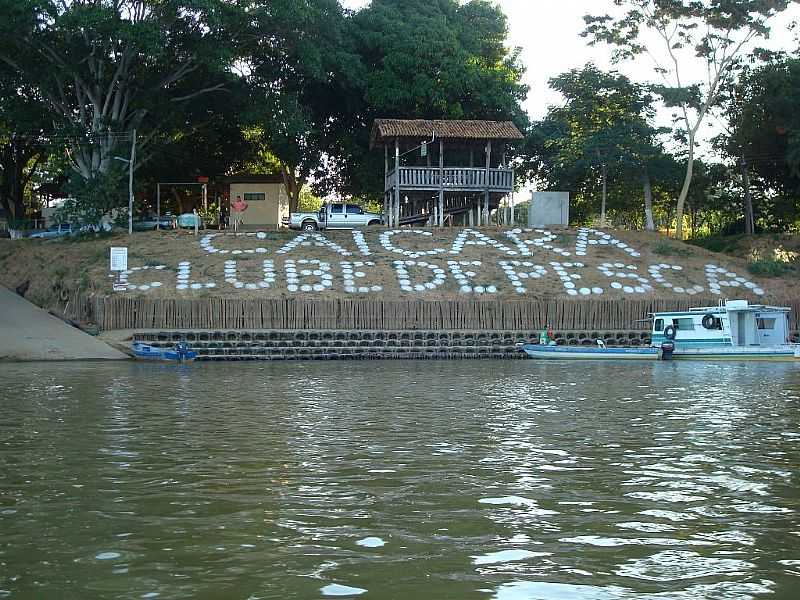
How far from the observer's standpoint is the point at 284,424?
15.5m

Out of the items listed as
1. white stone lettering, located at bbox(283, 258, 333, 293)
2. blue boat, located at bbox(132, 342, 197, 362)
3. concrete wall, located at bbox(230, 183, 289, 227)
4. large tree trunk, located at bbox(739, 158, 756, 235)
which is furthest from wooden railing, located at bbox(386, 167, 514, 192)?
blue boat, located at bbox(132, 342, 197, 362)

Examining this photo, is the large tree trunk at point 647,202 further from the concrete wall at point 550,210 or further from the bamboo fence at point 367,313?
the bamboo fence at point 367,313

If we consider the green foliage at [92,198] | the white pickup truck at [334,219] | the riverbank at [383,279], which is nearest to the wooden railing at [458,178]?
the riverbank at [383,279]

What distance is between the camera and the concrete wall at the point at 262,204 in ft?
173

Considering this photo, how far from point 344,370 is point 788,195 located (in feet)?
111

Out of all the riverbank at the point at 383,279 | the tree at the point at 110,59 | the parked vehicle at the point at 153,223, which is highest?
the tree at the point at 110,59

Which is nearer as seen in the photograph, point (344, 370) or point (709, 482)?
point (709, 482)

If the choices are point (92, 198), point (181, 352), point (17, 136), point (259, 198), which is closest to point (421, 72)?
point (259, 198)

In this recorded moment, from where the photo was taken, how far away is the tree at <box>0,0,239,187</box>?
3734 cm

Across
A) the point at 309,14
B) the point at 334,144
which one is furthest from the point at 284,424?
the point at 334,144

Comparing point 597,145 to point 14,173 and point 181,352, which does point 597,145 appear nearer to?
point 181,352

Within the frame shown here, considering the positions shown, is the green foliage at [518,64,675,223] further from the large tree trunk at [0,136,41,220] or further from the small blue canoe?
the large tree trunk at [0,136,41,220]

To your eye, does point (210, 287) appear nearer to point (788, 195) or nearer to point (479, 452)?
point (479, 452)

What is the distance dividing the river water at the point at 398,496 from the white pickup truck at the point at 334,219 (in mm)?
27564
